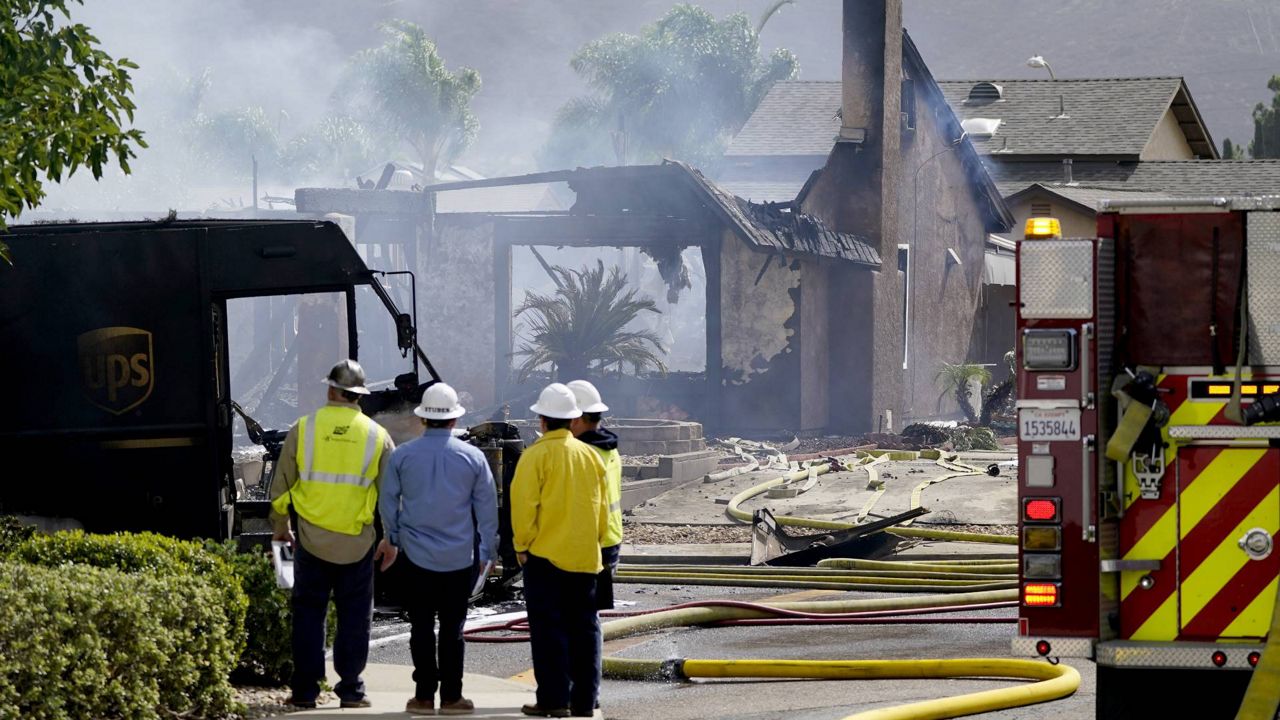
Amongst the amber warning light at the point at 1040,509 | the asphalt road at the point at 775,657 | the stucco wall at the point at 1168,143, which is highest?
the stucco wall at the point at 1168,143

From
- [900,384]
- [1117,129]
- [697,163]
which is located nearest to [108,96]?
[900,384]

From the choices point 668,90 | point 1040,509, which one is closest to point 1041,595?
point 1040,509

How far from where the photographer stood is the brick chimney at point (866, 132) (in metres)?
30.5

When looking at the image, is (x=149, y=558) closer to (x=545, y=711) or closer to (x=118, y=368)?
(x=545, y=711)

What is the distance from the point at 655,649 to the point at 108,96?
488 centimetres

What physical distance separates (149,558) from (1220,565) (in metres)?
4.72

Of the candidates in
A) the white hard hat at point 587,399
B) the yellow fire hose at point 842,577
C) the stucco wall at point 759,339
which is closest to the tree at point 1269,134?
the stucco wall at point 759,339

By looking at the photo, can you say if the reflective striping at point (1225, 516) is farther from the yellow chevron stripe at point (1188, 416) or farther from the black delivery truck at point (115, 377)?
the black delivery truck at point (115, 377)

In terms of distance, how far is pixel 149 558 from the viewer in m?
7.96

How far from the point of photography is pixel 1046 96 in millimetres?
57188

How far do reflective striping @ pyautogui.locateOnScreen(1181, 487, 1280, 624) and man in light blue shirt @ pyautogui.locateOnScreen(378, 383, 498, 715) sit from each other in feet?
Answer: 10.4

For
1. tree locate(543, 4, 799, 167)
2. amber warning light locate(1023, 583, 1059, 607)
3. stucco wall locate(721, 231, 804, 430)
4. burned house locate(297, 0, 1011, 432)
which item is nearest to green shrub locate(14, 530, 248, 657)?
amber warning light locate(1023, 583, 1059, 607)

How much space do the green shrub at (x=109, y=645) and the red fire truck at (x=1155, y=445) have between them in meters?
3.48

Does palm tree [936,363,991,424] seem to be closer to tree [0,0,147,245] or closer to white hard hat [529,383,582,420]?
white hard hat [529,383,582,420]
